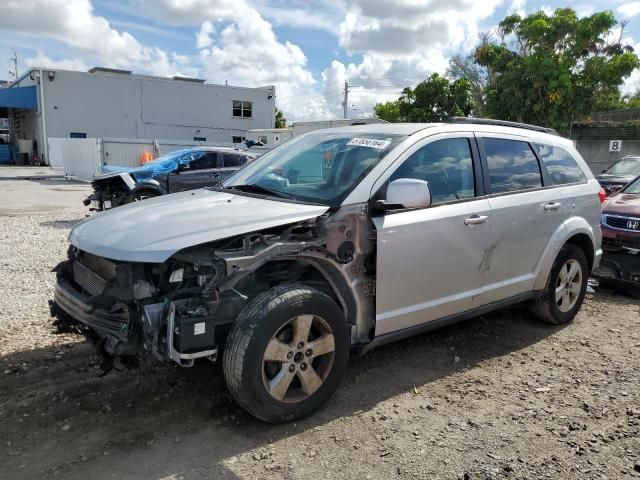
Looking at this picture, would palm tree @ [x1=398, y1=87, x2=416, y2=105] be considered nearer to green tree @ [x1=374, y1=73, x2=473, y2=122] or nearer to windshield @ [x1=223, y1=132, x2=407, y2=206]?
green tree @ [x1=374, y1=73, x2=473, y2=122]

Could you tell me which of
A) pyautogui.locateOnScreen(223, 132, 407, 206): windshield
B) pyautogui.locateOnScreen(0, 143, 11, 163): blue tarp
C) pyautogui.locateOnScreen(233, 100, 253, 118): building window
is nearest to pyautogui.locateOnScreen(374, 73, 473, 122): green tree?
pyautogui.locateOnScreen(233, 100, 253, 118): building window

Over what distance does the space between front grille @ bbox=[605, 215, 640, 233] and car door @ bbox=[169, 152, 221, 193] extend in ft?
25.0

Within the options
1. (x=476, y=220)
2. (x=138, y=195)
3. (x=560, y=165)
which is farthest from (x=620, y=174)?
(x=138, y=195)

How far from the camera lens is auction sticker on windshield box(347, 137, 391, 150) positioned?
3.86 metres

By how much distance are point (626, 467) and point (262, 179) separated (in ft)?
10.1

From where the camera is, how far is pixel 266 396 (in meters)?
3.12

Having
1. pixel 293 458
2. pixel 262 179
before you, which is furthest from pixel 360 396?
pixel 262 179

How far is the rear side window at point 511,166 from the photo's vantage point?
14.5ft

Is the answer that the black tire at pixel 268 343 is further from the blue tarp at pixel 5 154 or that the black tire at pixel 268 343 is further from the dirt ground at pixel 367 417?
the blue tarp at pixel 5 154

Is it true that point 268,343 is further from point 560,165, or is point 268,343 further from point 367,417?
point 560,165

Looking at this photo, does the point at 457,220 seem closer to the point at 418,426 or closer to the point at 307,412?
the point at 418,426

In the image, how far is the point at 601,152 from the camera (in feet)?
65.0

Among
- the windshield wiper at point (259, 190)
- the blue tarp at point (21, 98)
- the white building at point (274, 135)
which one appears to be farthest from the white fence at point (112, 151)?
the windshield wiper at point (259, 190)

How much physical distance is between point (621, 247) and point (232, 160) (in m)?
8.44
